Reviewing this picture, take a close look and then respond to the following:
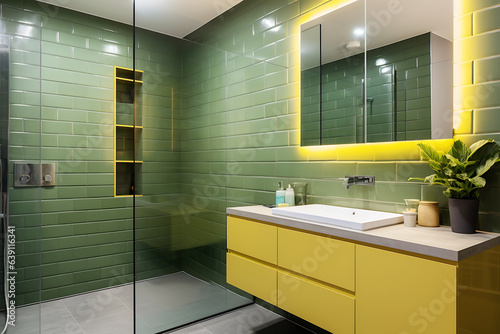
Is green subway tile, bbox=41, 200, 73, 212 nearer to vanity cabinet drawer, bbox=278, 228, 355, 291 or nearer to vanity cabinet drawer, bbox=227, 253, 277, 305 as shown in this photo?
vanity cabinet drawer, bbox=227, 253, 277, 305

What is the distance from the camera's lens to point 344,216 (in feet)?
6.39

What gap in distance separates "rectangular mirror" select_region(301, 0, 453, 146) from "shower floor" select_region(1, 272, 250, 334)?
138cm

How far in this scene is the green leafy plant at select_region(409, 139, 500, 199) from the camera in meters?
1.42

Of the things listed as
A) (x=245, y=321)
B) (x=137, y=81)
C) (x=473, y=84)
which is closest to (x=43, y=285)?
(x=245, y=321)

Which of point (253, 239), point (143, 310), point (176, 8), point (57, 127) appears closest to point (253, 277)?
point (253, 239)

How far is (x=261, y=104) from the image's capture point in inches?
108

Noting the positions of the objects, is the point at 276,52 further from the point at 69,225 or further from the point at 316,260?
the point at 69,225

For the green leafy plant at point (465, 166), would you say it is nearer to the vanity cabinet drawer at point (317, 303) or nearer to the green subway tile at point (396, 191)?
the green subway tile at point (396, 191)

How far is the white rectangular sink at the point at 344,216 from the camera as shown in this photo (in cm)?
154

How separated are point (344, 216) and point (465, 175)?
70 centimetres

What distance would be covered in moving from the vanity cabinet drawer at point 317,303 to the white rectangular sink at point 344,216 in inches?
13.2

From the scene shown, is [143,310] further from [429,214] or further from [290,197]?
[429,214]

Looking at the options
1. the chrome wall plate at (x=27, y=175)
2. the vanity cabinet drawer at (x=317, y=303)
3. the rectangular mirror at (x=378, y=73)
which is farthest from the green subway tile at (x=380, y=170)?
the chrome wall plate at (x=27, y=175)

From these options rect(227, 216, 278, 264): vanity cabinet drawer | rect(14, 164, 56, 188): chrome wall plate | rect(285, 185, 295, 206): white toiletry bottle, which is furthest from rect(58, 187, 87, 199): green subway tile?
rect(285, 185, 295, 206): white toiletry bottle
